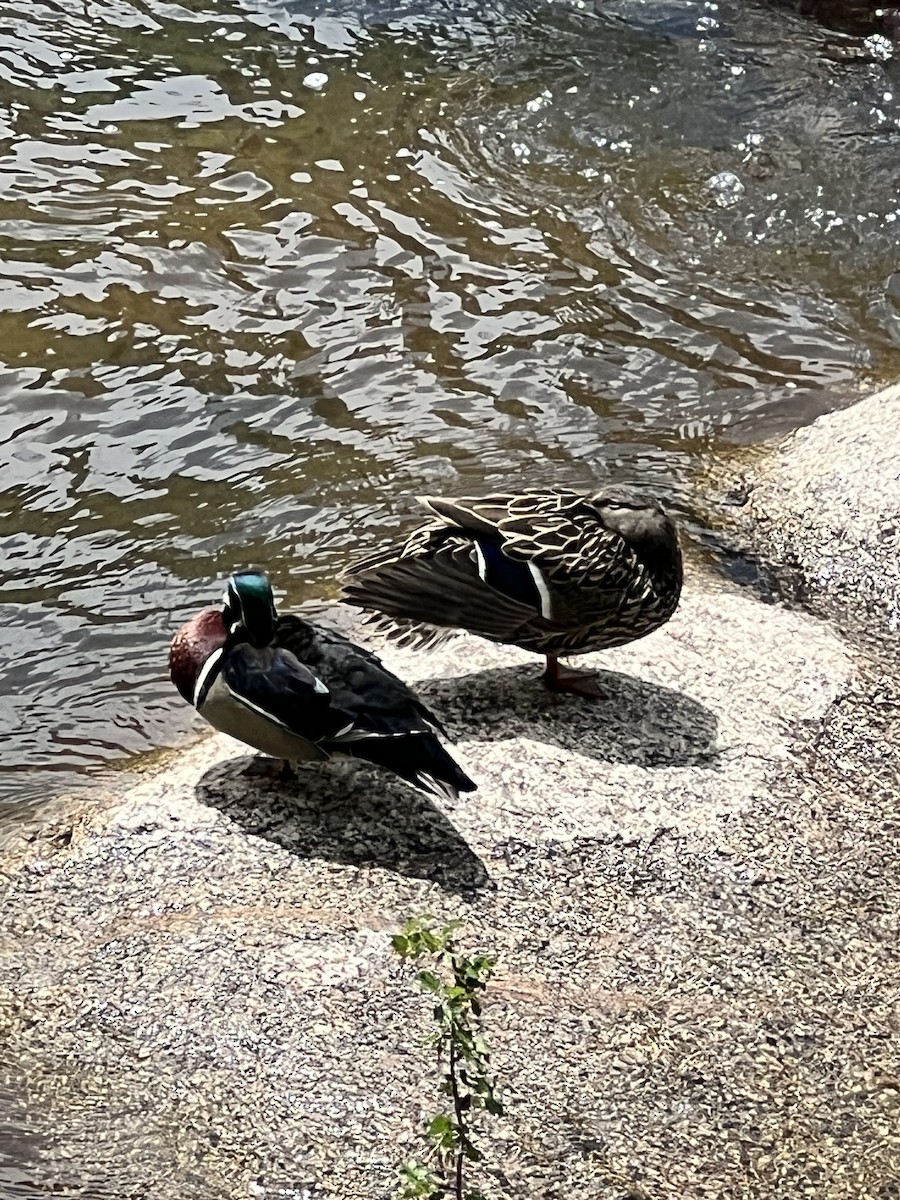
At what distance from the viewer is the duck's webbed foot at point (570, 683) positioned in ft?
16.2

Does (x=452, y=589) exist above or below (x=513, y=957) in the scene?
above

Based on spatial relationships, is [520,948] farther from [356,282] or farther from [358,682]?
[356,282]

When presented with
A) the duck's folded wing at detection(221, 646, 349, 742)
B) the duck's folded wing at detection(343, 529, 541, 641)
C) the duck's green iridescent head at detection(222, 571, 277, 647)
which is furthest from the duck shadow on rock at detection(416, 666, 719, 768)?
the duck's green iridescent head at detection(222, 571, 277, 647)

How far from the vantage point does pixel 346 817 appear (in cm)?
443

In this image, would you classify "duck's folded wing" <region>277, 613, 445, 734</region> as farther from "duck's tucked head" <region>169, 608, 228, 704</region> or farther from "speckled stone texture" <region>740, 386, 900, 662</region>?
"speckled stone texture" <region>740, 386, 900, 662</region>

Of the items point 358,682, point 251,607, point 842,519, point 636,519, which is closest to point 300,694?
point 358,682

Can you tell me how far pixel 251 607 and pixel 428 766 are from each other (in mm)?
715

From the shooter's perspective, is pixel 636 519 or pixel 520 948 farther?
pixel 636 519

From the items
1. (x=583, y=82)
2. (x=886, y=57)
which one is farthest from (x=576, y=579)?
(x=886, y=57)

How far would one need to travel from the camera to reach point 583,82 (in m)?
9.78

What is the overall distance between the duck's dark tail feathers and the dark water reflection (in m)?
1.28

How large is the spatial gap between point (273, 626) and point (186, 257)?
3.71 m

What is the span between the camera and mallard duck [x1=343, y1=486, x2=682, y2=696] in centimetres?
471

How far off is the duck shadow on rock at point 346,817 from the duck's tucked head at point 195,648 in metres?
0.29
